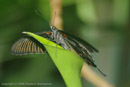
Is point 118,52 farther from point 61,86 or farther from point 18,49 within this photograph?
point 18,49

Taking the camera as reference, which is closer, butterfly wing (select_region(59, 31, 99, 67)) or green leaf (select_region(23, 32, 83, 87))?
green leaf (select_region(23, 32, 83, 87))

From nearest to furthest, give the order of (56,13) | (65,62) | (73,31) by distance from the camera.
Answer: (65,62) < (56,13) < (73,31)

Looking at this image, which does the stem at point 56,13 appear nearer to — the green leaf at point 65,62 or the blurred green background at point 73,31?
the blurred green background at point 73,31

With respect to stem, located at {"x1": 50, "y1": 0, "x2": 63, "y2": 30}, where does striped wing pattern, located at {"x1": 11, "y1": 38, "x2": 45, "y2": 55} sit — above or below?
below

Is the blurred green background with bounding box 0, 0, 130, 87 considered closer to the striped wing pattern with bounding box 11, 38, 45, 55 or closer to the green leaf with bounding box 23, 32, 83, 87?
the striped wing pattern with bounding box 11, 38, 45, 55

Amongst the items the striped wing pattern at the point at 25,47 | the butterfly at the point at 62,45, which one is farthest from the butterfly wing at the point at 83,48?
the striped wing pattern at the point at 25,47

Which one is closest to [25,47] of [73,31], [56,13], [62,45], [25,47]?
[25,47]

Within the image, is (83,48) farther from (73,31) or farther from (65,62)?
(73,31)

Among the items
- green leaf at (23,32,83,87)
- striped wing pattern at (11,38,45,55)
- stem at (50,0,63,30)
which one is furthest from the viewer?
stem at (50,0,63,30)

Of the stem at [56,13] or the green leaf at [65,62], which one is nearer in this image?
the green leaf at [65,62]

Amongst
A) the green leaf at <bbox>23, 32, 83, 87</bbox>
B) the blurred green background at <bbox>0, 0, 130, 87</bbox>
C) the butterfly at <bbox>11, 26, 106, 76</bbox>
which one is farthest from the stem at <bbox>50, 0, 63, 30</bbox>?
the green leaf at <bbox>23, 32, 83, 87</bbox>
